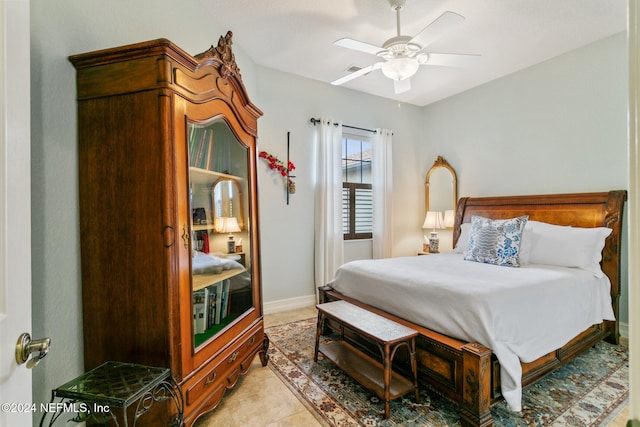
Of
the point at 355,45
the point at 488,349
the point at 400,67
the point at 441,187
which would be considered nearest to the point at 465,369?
the point at 488,349

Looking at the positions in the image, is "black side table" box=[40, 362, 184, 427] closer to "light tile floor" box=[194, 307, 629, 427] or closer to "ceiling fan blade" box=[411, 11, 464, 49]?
"light tile floor" box=[194, 307, 629, 427]

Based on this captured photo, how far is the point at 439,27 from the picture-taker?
2.05 m

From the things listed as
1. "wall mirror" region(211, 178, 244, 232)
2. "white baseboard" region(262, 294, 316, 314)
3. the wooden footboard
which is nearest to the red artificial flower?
"wall mirror" region(211, 178, 244, 232)

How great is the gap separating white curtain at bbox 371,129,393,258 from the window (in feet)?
0.32

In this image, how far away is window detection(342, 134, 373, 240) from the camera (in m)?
4.21

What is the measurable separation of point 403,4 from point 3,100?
2532mm

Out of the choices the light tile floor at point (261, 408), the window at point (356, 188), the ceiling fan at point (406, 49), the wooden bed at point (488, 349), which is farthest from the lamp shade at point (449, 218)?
the light tile floor at point (261, 408)

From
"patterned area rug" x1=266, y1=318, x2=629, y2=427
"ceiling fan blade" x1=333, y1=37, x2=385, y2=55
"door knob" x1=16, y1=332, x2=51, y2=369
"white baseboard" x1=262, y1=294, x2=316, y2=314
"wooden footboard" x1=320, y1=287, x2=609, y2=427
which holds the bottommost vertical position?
"patterned area rug" x1=266, y1=318, x2=629, y2=427

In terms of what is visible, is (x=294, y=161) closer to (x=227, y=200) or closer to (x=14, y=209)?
(x=227, y=200)

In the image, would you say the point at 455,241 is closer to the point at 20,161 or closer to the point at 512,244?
the point at 512,244

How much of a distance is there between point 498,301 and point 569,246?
1.47 metres

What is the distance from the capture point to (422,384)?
6.45 feet

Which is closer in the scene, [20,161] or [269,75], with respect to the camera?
[20,161]

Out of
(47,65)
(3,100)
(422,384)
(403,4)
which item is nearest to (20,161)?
(3,100)
